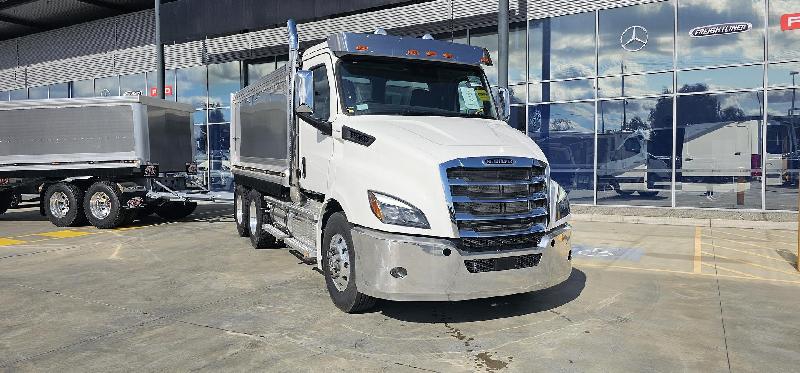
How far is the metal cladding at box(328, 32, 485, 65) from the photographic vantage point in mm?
5906

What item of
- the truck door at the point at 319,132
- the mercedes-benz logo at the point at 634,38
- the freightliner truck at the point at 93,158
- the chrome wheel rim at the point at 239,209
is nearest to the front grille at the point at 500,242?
the truck door at the point at 319,132

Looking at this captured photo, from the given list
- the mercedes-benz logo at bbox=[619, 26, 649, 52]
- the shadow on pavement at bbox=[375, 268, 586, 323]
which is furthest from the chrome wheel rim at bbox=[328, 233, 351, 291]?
the mercedes-benz logo at bbox=[619, 26, 649, 52]

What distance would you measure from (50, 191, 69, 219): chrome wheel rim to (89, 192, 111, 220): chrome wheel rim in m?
0.90

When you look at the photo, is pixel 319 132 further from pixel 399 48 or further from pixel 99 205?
pixel 99 205

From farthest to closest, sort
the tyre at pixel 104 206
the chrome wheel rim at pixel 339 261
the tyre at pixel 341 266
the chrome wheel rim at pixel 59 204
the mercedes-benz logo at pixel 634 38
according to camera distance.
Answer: the mercedes-benz logo at pixel 634 38
the chrome wheel rim at pixel 59 204
the tyre at pixel 104 206
the chrome wheel rim at pixel 339 261
the tyre at pixel 341 266

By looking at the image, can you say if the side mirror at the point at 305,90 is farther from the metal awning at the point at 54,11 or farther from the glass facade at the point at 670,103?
the metal awning at the point at 54,11

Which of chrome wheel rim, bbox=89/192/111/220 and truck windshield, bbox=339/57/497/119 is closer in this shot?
truck windshield, bbox=339/57/497/119

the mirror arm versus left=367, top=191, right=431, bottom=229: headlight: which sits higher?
the mirror arm

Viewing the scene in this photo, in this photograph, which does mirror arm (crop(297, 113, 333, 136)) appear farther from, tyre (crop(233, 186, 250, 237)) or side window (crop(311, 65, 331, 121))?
tyre (crop(233, 186, 250, 237))

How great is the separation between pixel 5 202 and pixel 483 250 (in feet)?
51.4

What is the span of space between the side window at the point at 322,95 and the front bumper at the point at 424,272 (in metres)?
1.57

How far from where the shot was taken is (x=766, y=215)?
13.6m

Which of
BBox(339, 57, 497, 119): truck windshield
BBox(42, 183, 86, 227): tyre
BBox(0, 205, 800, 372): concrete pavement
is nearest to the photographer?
BBox(0, 205, 800, 372): concrete pavement

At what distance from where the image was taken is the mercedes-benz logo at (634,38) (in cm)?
1534
